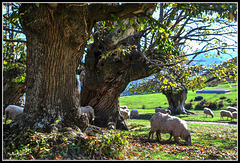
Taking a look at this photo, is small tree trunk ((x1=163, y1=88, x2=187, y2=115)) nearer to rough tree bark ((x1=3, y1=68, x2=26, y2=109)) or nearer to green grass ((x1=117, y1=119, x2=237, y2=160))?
green grass ((x1=117, y1=119, x2=237, y2=160))

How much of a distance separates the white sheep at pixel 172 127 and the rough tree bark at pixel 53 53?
486 centimetres

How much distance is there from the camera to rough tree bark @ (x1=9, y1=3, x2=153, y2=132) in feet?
19.8

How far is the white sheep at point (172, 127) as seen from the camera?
937cm

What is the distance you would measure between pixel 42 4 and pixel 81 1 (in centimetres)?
123

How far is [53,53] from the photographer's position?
639 centimetres

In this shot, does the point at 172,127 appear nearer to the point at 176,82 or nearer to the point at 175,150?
the point at 175,150

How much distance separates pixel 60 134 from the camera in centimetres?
578

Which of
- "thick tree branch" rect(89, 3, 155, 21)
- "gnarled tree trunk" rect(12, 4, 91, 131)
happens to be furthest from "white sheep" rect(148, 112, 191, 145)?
"thick tree branch" rect(89, 3, 155, 21)

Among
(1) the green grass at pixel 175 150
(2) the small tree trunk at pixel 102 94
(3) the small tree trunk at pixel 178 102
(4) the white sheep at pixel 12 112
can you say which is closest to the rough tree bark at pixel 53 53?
(1) the green grass at pixel 175 150

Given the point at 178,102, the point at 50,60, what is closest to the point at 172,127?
the point at 50,60

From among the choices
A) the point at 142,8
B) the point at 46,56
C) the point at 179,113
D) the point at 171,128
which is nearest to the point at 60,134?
the point at 46,56

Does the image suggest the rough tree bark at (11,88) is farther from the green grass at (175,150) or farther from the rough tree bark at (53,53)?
the green grass at (175,150)

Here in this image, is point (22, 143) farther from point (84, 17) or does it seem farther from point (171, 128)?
point (171, 128)

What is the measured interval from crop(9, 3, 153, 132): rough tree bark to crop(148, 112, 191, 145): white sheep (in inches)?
191
